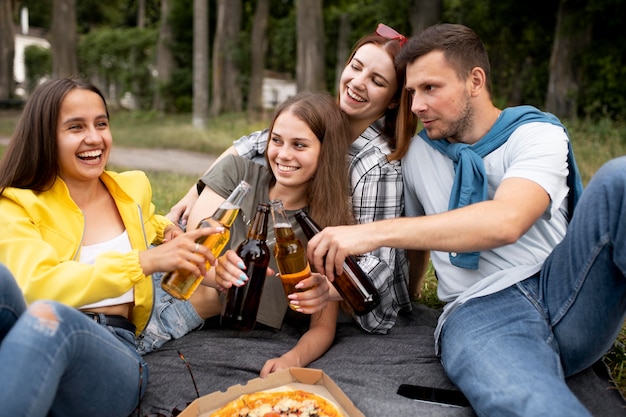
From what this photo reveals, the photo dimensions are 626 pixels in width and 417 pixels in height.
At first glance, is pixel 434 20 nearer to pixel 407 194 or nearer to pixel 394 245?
pixel 407 194

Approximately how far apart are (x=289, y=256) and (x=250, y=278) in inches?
7.5

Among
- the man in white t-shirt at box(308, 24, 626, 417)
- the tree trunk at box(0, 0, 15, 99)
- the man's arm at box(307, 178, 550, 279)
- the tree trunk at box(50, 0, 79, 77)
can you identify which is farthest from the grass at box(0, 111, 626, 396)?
the tree trunk at box(0, 0, 15, 99)

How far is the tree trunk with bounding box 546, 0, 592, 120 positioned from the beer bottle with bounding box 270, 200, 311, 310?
11365 millimetres

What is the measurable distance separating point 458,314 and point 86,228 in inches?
70.1

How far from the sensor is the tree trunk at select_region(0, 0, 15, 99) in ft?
83.4

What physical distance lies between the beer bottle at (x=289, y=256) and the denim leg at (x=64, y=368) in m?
0.72

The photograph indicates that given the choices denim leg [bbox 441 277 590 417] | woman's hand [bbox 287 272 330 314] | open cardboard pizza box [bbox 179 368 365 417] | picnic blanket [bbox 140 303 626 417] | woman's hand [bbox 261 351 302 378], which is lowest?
picnic blanket [bbox 140 303 626 417]

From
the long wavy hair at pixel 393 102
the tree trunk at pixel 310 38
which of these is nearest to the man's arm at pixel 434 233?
the long wavy hair at pixel 393 102

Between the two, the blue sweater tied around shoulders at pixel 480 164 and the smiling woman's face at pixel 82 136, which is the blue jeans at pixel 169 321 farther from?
the blue sweater tied around shoulders at pixel 480 164

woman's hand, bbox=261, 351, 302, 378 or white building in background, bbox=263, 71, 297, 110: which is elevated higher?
white building in background, bbox=263, 71, 297, 110

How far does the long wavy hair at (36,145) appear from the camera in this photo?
2.59 meters

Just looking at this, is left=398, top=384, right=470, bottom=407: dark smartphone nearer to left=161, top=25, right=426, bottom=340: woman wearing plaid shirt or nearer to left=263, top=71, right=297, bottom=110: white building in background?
left=161, top=25, right=426, bottom=340: woman wearing plaid shirt

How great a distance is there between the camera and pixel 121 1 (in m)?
36.4

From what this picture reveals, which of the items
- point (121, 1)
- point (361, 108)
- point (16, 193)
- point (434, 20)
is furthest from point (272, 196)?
point (121, 1)
